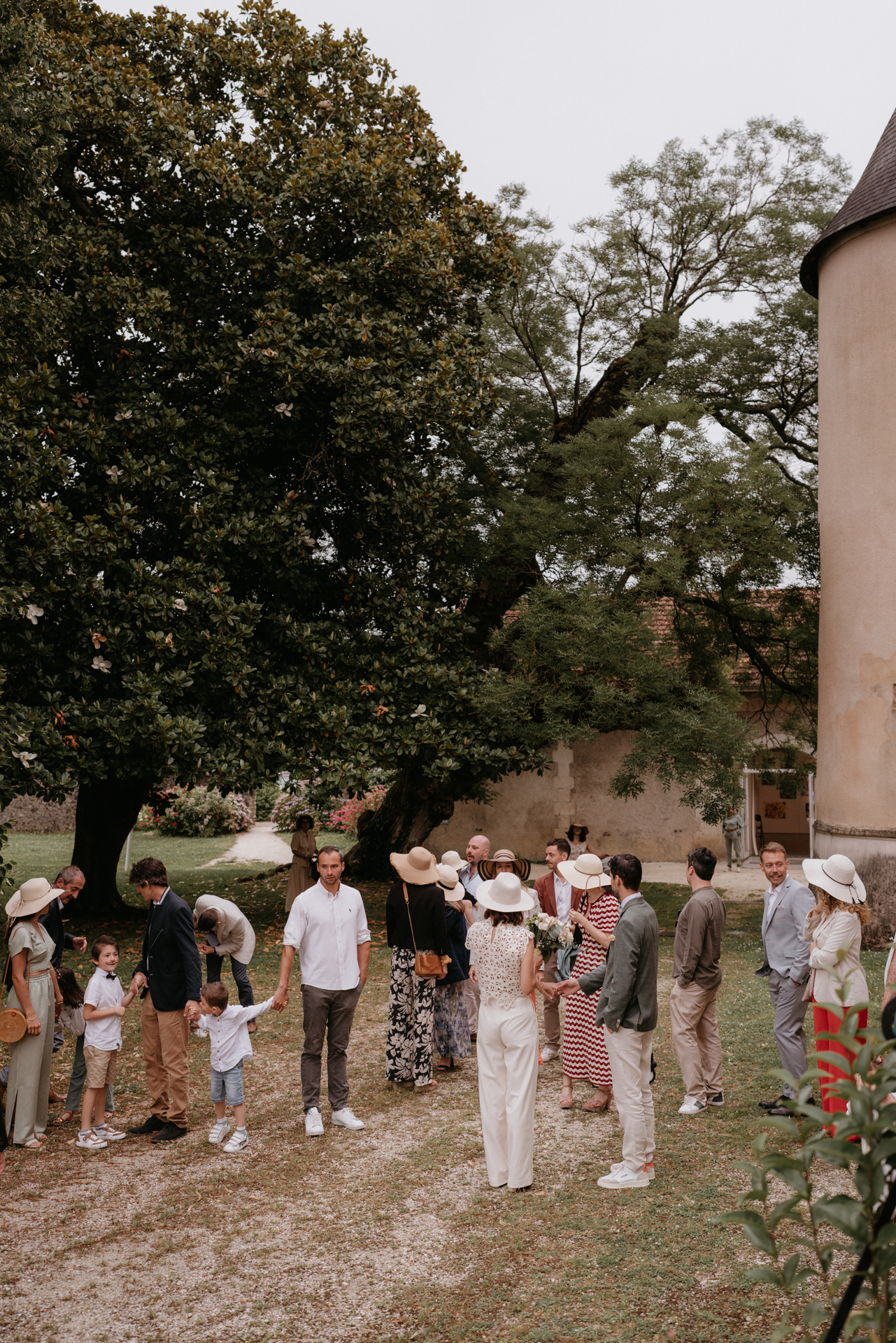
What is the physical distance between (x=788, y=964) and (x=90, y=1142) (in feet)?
16.4

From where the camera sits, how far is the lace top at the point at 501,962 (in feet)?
21.2

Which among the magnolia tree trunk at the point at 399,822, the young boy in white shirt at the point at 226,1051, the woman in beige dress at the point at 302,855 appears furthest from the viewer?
the magnolia tree trunk at the point at 399,822

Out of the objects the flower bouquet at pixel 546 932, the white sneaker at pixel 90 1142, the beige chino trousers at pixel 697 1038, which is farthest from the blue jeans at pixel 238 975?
the beige chino trousers at pixel 697 1038

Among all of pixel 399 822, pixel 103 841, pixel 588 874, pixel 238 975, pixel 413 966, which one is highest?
pixel 588 874

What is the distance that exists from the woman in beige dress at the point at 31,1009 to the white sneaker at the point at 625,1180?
152 inches

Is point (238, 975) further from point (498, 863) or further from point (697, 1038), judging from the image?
point (697, 1038)

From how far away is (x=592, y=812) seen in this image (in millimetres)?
23281

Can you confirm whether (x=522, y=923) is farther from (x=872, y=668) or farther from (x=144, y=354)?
(x=144, y=354)

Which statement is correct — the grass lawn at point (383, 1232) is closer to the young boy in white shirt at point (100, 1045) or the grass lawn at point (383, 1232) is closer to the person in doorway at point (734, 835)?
the young boy in white shirt at point (100, 1045)

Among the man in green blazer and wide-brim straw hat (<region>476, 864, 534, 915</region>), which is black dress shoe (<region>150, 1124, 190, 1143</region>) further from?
the man in green blazer

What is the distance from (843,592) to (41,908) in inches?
441

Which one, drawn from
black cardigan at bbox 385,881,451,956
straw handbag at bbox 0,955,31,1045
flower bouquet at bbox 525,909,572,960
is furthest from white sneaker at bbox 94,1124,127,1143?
flower bouquet at bbox 525,909,572,960

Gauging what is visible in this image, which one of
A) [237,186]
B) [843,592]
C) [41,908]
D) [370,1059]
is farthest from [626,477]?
[41,908]

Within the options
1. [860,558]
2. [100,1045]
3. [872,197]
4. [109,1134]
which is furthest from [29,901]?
[872,197]
